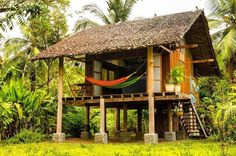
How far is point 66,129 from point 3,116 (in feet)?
13.8

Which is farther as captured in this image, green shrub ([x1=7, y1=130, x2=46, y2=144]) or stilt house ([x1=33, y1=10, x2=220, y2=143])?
green shrub ([x1=7, y1=130, x2=46, y2=144])

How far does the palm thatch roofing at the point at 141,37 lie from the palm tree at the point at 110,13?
28.4 feet

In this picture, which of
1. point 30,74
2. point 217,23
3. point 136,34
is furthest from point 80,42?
point 217,23

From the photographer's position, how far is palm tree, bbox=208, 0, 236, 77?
20875mm

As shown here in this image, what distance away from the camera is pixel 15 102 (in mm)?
15016

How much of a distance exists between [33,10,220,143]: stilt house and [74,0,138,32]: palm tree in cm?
852

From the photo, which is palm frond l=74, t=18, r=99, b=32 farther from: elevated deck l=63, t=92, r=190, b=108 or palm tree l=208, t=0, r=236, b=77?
elevated deck l=63, t=92, r=190, b=108

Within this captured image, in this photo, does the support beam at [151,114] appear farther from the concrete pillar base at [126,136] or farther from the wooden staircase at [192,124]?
the wooden staircase at [192,124]

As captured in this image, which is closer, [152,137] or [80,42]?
[152,137]

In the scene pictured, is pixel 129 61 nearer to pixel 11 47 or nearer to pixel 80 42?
pixel 80 42

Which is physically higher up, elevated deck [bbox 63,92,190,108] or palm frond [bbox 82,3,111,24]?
palm frond [bbox 82,3,111,24]

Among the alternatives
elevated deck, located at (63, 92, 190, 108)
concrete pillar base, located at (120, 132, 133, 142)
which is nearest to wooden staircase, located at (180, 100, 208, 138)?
elevated deck, located at (63, 92, 190, 108)

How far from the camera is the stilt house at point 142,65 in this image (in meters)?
13.5

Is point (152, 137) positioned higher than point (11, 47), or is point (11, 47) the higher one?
point (11, 47)
